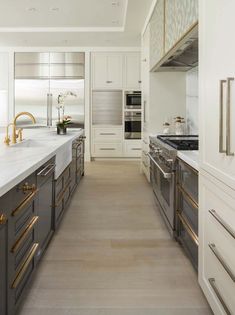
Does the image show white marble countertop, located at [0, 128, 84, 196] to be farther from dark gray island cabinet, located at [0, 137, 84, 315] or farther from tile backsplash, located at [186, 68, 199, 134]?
tile backsplash, located at [186, 68, 199, 134]

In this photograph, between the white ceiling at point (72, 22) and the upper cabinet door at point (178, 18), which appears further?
the white ceiling at point (72, 22)

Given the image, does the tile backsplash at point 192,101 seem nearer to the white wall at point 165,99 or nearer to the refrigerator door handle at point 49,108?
the white wall at point 165,99

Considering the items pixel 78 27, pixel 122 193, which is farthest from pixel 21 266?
pixel 78 27

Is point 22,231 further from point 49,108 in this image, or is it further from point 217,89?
point 49,108

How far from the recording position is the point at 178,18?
3465 mm

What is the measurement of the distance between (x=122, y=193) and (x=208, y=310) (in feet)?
11.2

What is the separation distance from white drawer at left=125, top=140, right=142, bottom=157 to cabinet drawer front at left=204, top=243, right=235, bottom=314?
23.1 ft

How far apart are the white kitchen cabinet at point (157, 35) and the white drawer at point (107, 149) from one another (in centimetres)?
367

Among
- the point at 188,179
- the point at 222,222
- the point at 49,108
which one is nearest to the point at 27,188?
the point at 222,222

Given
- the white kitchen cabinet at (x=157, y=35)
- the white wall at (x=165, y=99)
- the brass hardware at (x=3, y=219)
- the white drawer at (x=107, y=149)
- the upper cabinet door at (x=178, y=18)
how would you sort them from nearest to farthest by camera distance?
the brass hardware at (x=3, y=219) < the upper cabinet door at (x=178, y=18) < the white kitchen cabinet at (x=157, y=35) < the white wall at (x=165, y=99) < the white drawer at (x=107, y=149)

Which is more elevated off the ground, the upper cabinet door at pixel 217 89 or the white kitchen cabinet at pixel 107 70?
the white kitchen cabinet at pixel 107 70

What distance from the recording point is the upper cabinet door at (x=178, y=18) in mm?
2842

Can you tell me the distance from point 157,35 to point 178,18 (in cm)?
161

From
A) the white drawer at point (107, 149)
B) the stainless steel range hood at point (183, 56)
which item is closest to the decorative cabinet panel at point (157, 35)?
the stainless steel range hood at point (183, 56)
